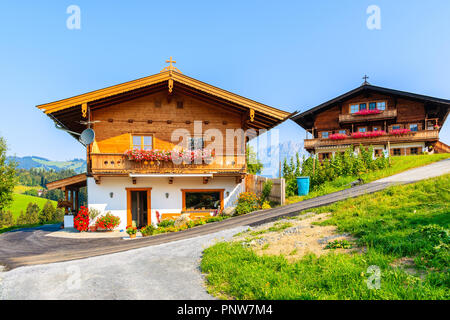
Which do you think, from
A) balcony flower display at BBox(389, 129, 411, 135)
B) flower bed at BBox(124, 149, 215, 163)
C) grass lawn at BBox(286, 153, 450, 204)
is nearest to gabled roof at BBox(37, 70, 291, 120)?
flower bed at BBox(124, 149, 215, 163)

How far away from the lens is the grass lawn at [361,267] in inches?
163

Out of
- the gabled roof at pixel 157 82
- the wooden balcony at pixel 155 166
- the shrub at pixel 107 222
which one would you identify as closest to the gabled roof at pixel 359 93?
the gabled roof at pixel 157 82

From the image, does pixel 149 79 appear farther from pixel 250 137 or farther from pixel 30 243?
pixel 30 243

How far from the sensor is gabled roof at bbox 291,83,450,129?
29500 mm

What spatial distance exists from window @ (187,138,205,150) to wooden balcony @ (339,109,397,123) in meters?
23.7

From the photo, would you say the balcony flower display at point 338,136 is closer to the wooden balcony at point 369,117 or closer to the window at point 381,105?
the wooden balcony at point 369,117

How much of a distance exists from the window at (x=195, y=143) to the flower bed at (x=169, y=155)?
2.34 ft

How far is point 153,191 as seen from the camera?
15.9 m

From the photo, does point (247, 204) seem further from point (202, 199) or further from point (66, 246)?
point (66, 246)

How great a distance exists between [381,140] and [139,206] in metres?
28.5

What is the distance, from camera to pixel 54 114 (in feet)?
48.8

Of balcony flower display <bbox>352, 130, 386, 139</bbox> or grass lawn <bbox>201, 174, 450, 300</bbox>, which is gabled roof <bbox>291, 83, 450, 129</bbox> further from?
grass lawn <bbox>201, 174, 450, 300</bbox>

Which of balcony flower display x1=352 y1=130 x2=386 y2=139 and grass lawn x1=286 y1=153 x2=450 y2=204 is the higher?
balcony flower display x1=352 y1=130 x2=386 y2=139

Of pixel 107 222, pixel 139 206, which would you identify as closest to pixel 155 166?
pixel 139 206
